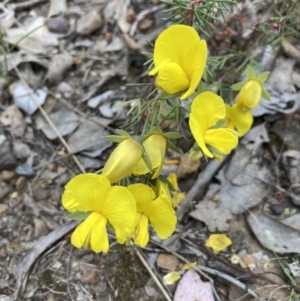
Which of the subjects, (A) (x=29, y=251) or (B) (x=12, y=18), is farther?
(B) (x=12, y=18)

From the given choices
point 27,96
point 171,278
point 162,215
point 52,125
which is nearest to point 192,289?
point 171,278

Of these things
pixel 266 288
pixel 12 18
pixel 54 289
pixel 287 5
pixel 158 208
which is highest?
pixel 287 5

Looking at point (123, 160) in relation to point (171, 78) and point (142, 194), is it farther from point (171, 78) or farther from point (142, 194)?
point (171, 78)

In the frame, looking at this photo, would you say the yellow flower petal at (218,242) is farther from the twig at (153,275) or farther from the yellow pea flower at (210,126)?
Answer: the yellow pea flower at (210,126)

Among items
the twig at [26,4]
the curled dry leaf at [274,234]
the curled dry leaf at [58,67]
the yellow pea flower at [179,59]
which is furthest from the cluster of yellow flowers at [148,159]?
the twig at [26,4]

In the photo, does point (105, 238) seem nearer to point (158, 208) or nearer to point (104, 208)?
point (104, 208)

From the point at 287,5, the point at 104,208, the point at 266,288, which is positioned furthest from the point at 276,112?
the point at 104,208

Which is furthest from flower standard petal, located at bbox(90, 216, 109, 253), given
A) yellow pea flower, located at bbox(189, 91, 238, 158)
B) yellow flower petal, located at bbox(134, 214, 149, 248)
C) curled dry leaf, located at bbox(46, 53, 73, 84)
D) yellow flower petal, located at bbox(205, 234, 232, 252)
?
curled dry leaf, located at bbox(46, 53, 73, 84)
